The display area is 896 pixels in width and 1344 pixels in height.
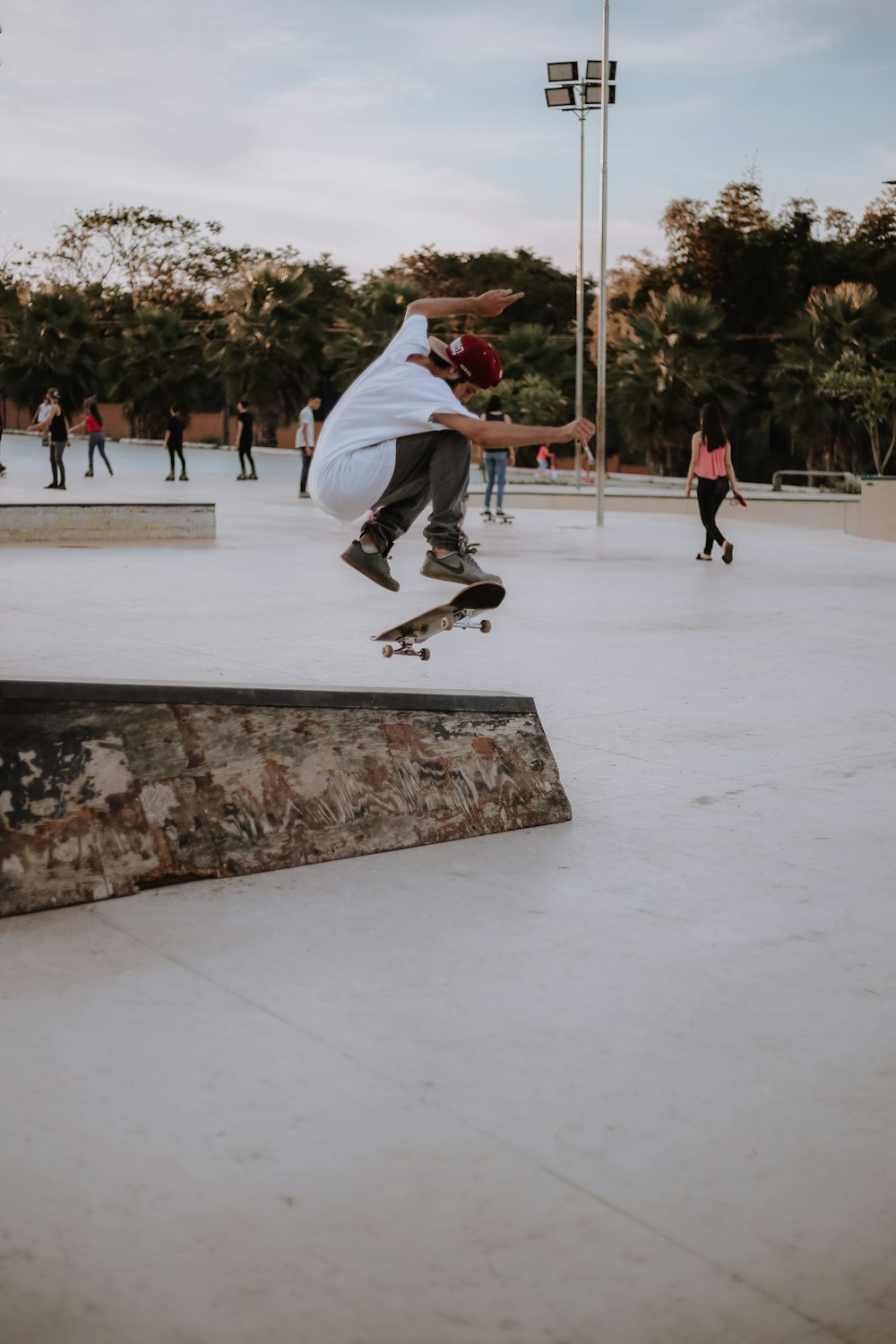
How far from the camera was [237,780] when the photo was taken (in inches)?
170

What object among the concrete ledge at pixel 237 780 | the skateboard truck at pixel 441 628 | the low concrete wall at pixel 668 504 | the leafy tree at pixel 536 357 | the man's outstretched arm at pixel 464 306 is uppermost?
the leafy tree at pixel 536 357

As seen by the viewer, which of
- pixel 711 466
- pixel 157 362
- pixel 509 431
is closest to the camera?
pixel 509 431

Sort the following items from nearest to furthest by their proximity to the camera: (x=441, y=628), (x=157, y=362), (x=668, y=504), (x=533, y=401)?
(x=441, y=628) < (x=668, y=504) < (x=533, y=401) < (x=157, y=362)

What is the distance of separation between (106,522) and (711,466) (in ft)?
24.6

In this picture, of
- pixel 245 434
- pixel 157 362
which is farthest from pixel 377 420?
pixel 157 362

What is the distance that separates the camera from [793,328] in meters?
37.4

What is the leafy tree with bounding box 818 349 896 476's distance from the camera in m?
34.9

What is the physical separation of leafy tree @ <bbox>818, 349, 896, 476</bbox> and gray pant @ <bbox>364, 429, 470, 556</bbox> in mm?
31046

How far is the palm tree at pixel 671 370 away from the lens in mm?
38406

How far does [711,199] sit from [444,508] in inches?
1729

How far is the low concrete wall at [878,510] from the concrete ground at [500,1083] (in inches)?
629

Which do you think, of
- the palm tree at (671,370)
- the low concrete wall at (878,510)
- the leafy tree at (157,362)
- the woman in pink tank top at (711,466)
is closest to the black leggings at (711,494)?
the woman in pink tank top at (711,466)

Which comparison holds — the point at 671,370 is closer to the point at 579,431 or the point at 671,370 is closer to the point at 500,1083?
the point at 579,431

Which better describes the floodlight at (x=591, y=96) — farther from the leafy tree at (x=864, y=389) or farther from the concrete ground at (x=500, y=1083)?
the concrete ground at (x=500, y=1083)
